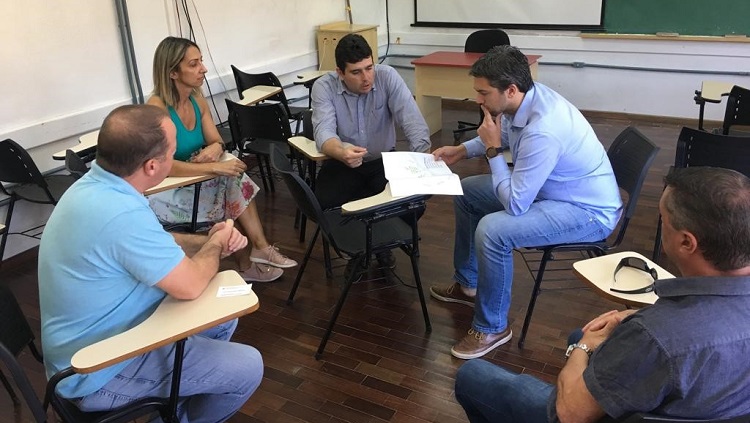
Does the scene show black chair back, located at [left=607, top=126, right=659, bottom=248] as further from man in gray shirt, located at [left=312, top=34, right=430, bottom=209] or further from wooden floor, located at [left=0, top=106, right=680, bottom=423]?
man in gray shirt, located at [left=312, top=34, right=430, bottom=209]

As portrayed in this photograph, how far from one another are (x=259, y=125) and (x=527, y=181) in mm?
1907

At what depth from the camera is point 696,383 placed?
1.07m

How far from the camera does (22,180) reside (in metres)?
3.04

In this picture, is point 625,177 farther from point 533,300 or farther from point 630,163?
point 533,300

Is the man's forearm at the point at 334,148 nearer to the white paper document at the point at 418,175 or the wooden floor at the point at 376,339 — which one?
the white paper document at the point at 418,175

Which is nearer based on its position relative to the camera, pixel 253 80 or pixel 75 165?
pixel 75 165

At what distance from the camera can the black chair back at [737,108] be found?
3357 mm

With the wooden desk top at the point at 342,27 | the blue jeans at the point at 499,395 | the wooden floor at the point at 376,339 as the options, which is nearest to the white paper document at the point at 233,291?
the blue jeans at the point at 499,395

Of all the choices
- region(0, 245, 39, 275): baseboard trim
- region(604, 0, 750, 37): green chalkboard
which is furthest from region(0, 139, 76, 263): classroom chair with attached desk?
region(604, 0, 750, 37): green chalkboard

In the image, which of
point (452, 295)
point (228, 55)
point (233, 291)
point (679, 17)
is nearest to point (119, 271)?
point (233, 291)

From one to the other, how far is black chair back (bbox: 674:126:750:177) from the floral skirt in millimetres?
2154

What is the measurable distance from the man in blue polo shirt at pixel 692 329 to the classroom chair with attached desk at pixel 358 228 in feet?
3.99

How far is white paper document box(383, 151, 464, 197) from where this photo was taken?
234 centimetres

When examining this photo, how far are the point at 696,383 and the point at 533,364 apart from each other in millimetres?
1424
